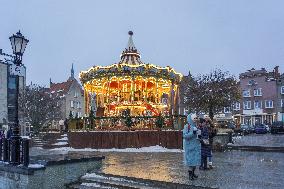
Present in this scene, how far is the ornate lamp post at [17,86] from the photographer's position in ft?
36.6

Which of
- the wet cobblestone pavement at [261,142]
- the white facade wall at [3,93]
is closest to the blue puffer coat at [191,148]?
the wet cobblestone pavement at [261,142]

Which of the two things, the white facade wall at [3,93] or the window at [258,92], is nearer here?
the white facade wall at [3,93]

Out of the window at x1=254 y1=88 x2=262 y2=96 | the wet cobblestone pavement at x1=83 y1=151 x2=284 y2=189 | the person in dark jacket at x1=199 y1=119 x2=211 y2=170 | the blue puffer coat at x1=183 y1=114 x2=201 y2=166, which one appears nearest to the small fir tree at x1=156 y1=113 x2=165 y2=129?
the wet cobblestone pavement at x1=83 y1=151 x2=284 y2=189

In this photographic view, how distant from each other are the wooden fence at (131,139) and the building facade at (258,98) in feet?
154

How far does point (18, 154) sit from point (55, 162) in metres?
1.40

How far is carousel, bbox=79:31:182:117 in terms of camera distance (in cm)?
2666

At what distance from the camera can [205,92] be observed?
40.6 meters

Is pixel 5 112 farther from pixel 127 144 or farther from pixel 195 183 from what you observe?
pixel 195 183

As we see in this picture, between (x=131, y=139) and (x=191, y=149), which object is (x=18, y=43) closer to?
(x=191, y=149)

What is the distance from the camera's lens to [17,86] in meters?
11.5

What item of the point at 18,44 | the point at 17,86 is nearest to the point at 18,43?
the point at 18,44

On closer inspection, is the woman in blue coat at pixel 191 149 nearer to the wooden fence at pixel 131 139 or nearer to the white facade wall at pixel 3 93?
the wooden fence at pixel 131 139

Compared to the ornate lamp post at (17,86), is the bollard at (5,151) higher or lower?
lower

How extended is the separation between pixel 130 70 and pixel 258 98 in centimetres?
4564
